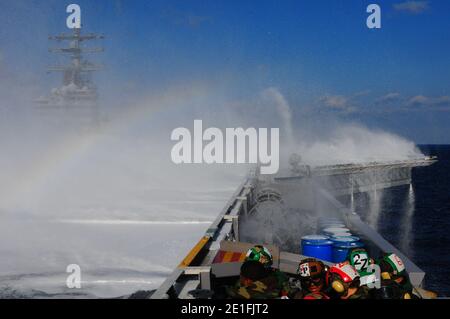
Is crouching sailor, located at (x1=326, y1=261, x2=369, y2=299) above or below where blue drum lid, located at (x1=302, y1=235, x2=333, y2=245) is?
above

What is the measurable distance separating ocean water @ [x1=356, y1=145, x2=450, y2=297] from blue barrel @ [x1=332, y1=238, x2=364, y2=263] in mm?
24620

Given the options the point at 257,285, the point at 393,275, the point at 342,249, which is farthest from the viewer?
the point at 342,249

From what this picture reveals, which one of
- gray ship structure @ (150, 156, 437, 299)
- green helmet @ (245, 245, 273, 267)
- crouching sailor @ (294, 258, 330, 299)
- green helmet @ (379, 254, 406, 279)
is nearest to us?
crouching sailor @ (294, 258, 330, 299)

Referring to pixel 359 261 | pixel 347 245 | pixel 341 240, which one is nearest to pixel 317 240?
pixel 341 240

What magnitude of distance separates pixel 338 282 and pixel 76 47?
305ft

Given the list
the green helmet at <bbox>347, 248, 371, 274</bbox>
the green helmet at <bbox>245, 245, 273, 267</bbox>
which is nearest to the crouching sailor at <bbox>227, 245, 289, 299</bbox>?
the green helmet at <bbox>245, 245, 273, 267</bbox>

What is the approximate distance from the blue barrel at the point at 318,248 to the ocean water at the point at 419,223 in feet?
81.1

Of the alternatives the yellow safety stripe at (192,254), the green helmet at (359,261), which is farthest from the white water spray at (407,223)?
the green helmet at (359,261)

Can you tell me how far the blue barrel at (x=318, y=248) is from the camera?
9.34 meters

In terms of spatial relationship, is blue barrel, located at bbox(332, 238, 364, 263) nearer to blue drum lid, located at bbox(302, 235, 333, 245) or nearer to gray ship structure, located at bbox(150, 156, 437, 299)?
blue drum lid, located at bbox(302, 235, 333, 245)

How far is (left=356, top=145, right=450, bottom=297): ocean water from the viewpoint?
38.4 meters

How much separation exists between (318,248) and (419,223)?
54915 mm

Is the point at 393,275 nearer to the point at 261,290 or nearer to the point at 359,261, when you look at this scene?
the point at 359,261

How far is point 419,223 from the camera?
59312mm
